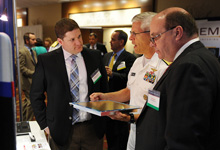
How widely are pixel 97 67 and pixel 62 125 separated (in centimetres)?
58

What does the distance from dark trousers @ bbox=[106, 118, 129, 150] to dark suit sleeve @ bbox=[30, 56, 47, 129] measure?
4.29 feet

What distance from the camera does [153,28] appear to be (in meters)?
1.17

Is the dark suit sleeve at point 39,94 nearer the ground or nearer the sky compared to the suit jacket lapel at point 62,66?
nearer the ground

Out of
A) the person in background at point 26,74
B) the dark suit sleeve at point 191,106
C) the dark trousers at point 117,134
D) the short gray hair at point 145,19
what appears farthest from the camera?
the person in background at point 26,74

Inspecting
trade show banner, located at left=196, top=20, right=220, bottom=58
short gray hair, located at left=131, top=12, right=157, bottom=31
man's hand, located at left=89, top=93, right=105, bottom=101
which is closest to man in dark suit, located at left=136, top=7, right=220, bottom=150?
short gray hair, located at left=131, top=12, right=157, bottom=31

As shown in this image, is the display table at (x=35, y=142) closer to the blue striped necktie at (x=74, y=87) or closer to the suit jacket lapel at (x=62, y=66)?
the blue striped necktie at (x=74, y=87)

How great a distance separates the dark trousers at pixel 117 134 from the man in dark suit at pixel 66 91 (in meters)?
1.09

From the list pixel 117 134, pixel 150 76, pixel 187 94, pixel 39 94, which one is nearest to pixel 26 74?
pixel 117 134

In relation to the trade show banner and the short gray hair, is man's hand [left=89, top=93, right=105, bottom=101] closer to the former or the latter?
the short gray hair

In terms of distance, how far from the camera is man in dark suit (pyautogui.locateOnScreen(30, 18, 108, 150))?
5.50ft

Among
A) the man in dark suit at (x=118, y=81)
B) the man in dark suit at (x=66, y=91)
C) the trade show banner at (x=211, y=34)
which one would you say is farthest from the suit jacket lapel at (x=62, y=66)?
the trade show banner at (x=211, y=34)

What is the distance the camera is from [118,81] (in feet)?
9.75

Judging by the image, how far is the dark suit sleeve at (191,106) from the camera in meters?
0.82

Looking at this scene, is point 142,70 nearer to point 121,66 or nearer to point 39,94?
point 39,94
